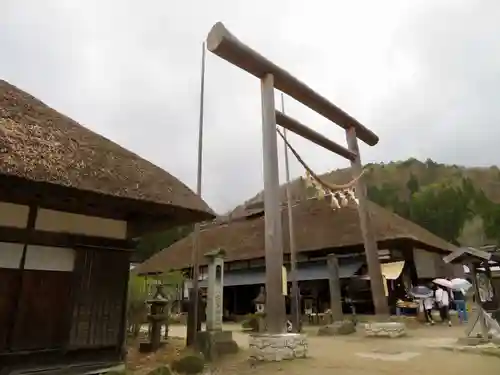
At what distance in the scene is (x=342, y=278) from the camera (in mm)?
17281

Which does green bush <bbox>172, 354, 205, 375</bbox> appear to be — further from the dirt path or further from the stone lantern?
the stone lantern

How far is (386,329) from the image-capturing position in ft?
36.0

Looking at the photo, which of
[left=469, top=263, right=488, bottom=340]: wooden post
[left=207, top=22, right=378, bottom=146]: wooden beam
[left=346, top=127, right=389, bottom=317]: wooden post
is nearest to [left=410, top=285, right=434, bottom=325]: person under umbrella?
[left=346, top=127, right=389, bottom=317]: wooden post

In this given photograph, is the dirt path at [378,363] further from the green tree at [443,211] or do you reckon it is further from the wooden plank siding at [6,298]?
the green tree at [443,211]

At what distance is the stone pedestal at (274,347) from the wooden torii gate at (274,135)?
0.21 meters

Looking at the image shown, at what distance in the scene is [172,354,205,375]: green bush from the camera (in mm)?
6727

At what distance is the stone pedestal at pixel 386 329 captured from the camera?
10961 mm

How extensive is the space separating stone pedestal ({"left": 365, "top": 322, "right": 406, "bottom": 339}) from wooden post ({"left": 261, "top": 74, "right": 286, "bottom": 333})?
4704 millimetres

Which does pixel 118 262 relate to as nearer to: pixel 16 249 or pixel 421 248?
pixel 16 249

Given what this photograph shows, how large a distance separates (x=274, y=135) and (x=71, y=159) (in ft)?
13.9

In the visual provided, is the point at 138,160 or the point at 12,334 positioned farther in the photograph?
the point at 138,160

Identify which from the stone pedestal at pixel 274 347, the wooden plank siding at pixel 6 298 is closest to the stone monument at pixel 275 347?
the stone pedestal at pixel 274 347

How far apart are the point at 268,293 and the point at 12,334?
4230 millimetres

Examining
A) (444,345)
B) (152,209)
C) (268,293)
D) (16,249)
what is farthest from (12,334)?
(444,345)
